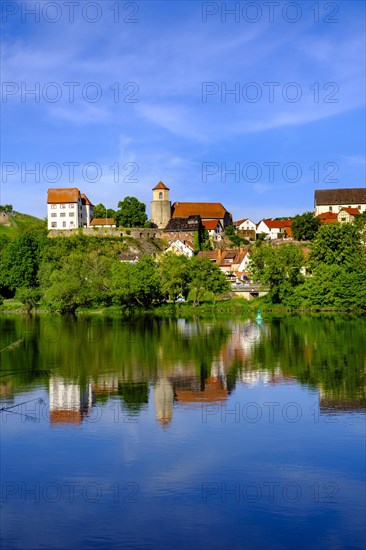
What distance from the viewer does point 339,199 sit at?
110 metres

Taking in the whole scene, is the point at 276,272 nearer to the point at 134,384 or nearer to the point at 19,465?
the point at 134,384

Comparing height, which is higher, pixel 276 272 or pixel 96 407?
pixel 276 272

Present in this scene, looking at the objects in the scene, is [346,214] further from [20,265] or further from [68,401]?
[68,401]

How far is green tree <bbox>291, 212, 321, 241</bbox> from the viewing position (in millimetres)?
95938

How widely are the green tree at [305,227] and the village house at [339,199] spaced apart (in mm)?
12704

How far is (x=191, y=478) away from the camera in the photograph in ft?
47.0

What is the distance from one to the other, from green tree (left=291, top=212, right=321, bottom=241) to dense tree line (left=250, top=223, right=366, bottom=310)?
2179cm

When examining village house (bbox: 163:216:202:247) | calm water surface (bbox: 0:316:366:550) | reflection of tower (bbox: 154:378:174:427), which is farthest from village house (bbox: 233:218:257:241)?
reflection of tower (bbox: 154:378:174:427)

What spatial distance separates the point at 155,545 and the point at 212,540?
94 cm

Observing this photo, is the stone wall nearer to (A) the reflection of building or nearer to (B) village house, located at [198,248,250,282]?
(B) village house, located at [198,248,250,282]

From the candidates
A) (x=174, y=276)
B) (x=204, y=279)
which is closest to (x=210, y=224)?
(x=204, y=279)

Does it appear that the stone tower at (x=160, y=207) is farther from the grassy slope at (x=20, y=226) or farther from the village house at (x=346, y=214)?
the village house at (x=346, y=214)

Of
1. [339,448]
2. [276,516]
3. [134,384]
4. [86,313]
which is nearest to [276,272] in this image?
[86,313]

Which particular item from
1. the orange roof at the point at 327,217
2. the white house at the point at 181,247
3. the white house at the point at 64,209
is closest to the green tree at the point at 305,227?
the orange roof at the point at 327,217
